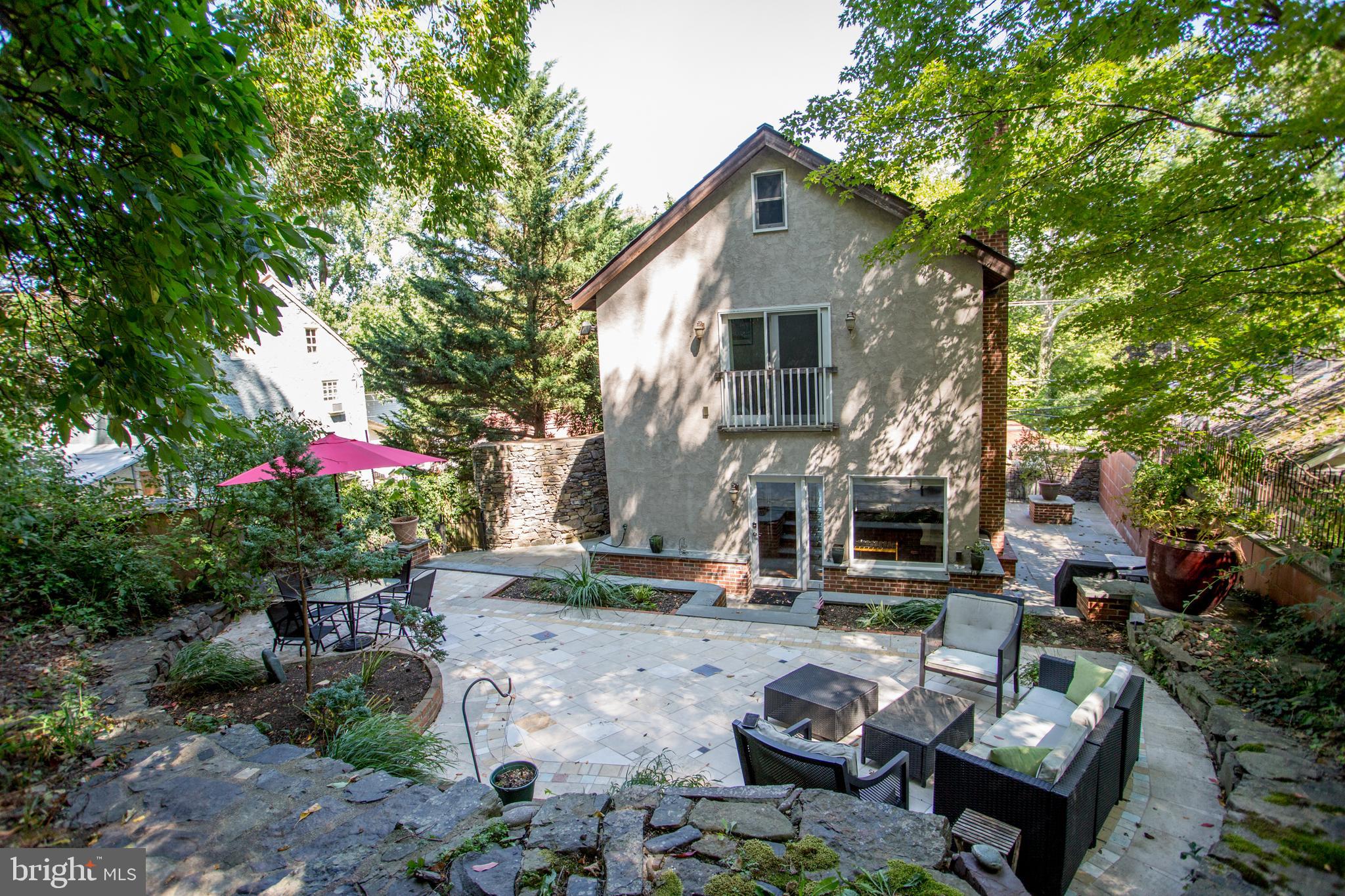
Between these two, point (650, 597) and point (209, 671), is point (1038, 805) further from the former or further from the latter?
point (209, 671)

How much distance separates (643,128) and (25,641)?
477 inches

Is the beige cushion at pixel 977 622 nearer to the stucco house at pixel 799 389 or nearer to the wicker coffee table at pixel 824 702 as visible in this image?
the wicker coffee table at pixel 824 702

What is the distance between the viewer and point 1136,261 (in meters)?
5.63

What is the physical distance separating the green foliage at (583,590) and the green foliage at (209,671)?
416 cm

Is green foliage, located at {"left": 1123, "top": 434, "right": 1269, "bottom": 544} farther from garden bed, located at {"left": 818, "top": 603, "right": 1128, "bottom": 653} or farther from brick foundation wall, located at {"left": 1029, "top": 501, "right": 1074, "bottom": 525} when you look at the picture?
brick foundation wall, located at {"left": 1029, "top": 501, "right": 1074, "bottom": 525}

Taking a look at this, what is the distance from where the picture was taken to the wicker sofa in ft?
11.1

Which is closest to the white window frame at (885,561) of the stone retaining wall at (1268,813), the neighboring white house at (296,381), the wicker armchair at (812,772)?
the stone retaining wall at (1268,813)

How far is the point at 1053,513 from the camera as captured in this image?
15.2 m

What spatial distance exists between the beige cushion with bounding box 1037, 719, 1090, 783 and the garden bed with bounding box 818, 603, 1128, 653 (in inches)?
147

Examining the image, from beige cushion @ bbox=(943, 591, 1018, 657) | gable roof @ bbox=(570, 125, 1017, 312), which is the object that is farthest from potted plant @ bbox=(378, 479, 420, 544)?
beige cushion @ bbox=(943, 591, 1018, 657)

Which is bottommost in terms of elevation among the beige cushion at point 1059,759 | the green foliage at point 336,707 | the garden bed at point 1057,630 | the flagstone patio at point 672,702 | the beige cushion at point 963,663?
the flagstone patio at point 672,702

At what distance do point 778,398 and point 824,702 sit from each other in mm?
5906

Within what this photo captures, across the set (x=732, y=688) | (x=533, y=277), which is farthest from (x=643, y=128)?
(x=732, y=688)

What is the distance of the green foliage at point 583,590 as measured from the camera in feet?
30.3
